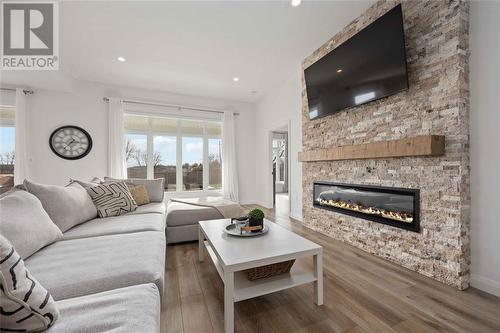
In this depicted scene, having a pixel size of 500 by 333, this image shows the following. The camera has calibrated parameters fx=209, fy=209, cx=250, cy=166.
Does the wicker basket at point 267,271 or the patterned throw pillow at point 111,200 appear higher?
the patterned throw pillow at point 111,200

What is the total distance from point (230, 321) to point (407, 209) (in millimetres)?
1900

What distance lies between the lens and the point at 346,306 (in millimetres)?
1452

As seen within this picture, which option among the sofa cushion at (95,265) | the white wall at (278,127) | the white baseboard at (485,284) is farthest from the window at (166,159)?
the white baseboard at (485,284)

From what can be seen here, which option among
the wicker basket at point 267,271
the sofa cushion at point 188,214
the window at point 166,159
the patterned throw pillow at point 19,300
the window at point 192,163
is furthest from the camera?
the window at point 192,163

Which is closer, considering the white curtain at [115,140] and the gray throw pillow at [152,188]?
the gray throw pillow at [152,188]

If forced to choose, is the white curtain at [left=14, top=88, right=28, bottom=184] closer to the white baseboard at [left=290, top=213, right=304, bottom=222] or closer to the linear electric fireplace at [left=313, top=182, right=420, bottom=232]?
the white baseboard at [left=290, top=213, right=304, bottom=222]

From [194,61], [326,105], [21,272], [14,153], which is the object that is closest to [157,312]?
[21,272]

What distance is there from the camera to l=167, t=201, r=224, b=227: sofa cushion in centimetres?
265

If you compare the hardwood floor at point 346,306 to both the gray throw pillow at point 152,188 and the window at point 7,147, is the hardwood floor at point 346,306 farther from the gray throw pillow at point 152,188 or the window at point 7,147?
the window at point 7,147

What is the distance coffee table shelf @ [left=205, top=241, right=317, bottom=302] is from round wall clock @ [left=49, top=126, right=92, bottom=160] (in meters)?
4.31

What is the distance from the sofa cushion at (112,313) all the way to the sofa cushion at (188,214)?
177cm

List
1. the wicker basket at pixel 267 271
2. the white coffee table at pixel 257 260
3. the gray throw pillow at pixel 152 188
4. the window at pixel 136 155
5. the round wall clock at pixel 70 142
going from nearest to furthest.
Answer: the white coffee table at pixel 257 260, the wicker basket at pixel 267 271, the gray throw pillow at pixel 152 188, the round wall clock at pixel 70 142, the window at pixel 136 155

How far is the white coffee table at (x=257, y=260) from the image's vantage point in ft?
3.94

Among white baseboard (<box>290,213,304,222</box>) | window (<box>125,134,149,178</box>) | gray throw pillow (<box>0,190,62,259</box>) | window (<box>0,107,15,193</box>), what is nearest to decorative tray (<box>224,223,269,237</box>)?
gray throw pillow (<box>0,190,62,259</box>)
